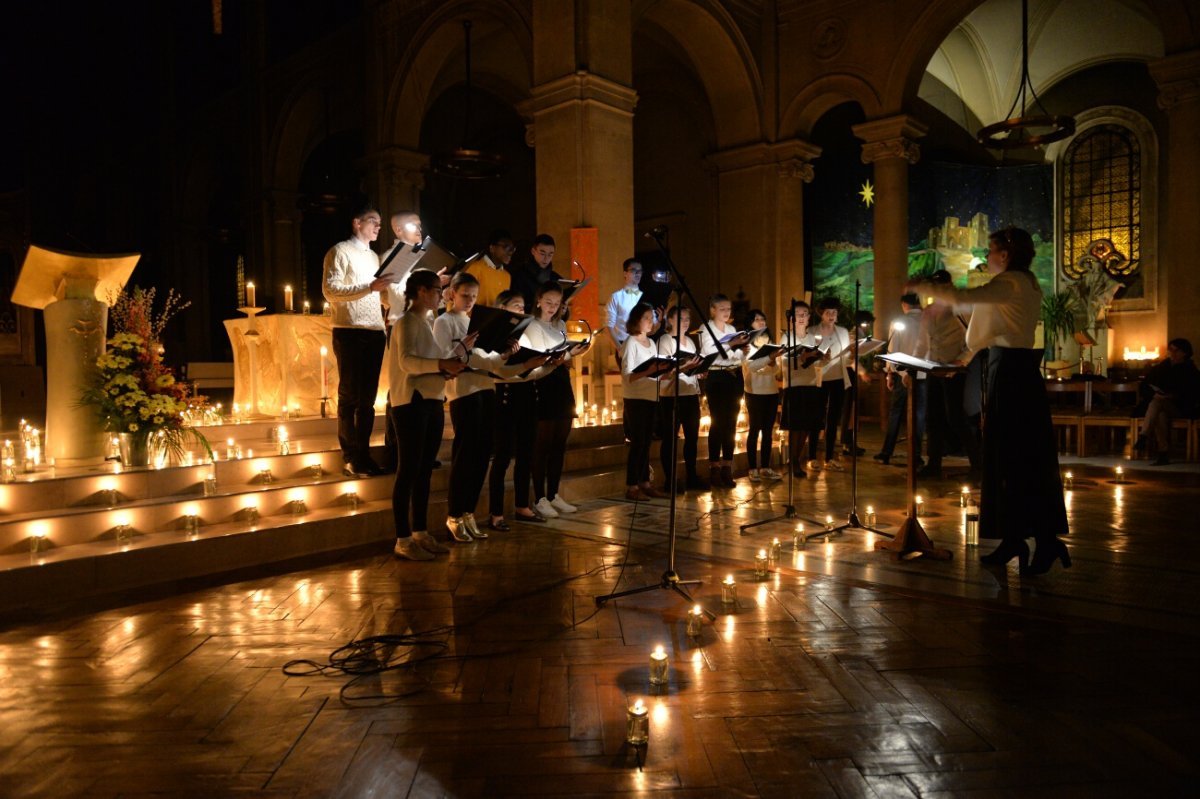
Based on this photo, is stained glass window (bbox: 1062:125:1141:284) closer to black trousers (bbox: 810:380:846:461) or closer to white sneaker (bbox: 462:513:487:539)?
Answer: black trousers (bbox: 810:380:846:461)

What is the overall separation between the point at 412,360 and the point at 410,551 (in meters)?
1.13

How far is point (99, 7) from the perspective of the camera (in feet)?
63.5

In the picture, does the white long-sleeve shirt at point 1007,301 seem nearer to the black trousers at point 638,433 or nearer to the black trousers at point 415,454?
the black trousers at point 638,433

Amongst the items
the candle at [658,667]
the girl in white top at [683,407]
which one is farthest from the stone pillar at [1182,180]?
the candle at [658,667]

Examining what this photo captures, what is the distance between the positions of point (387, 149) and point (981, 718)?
13014 millimetres

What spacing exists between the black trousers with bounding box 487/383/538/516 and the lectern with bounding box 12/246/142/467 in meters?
2.65

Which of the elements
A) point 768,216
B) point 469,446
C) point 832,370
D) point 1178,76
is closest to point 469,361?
point 469,446

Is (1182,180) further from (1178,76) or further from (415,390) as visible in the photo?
Answer: (415,390)

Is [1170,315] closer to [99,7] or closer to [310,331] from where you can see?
[310,331]

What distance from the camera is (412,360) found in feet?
14.6

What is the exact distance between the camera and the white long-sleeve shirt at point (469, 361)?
4.83m

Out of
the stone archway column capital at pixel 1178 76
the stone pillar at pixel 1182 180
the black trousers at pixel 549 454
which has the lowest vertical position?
the black trousers at pixel 549 454

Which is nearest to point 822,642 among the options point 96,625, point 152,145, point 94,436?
point 96,625

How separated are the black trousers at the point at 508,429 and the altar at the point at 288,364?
8.94 feet
